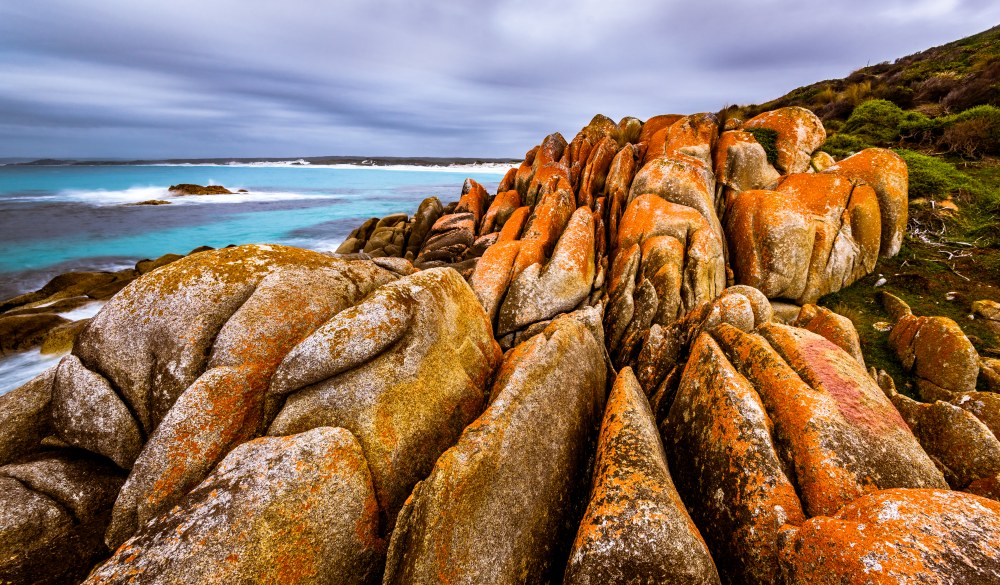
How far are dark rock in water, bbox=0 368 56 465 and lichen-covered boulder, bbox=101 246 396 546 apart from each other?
0.77 m

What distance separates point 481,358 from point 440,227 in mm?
18803

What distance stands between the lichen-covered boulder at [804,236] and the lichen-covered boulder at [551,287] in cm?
662

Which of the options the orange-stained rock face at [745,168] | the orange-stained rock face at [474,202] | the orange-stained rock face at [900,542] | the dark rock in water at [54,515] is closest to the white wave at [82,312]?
the dark rock in water at [54,515]

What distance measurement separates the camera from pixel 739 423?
Answer: 5582mm

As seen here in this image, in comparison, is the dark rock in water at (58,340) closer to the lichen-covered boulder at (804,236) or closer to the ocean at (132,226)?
the ocean at (132,226)

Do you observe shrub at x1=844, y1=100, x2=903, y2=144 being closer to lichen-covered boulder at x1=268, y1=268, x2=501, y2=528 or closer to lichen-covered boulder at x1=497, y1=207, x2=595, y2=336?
lichen-covered boulder at x1=497, y1=207, x2=595, y2=336

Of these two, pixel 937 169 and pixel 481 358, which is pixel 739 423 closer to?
pixel 481 358

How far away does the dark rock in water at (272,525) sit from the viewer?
4.25 meters

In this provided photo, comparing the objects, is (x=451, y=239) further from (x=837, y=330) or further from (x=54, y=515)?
(x=54, y=515)

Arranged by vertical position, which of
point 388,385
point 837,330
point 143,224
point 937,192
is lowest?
point 143,224

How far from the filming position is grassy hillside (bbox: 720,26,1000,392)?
44.2ft

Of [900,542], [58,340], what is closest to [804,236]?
[900,542]

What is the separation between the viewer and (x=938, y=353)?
9969mm

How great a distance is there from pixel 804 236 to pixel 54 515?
20.9m
